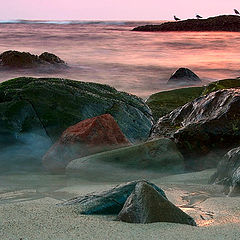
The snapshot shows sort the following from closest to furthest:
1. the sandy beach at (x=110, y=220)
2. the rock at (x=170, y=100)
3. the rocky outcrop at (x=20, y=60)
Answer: the sandy beach at (x=110, y=220) → the rock at (x=170, y=100) → the rocky outcrop at (x=20, y=60)

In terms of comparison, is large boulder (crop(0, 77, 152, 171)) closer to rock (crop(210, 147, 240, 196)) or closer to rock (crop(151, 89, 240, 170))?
rock (crop(151, 89, 240, 170))

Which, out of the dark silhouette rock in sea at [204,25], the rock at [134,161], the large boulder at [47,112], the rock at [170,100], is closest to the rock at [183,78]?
the rock at [170,100]

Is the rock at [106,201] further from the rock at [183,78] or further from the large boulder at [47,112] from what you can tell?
the rock at [183,78]

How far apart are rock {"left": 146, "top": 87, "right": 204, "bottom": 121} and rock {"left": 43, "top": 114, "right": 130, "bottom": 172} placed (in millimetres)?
3191

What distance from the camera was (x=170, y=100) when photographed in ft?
31.6

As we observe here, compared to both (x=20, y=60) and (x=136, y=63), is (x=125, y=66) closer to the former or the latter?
(x=136, y=63)

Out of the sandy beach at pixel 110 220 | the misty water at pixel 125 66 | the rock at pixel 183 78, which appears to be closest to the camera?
the sandy beach at pixel 110 220

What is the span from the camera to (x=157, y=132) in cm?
551

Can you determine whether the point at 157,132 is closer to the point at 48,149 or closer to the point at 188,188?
the point at 48,149

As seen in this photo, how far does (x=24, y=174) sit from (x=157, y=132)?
5.42 ft

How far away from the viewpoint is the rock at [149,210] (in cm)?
248

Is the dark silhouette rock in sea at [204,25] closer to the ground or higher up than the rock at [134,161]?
higher up

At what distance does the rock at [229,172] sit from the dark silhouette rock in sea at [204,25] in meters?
50.7

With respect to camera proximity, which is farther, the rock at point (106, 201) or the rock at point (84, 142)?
the rock at point (84, 142)
